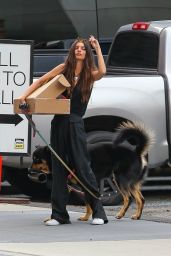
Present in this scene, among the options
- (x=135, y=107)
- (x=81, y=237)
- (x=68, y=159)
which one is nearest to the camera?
(x=81, y=237)

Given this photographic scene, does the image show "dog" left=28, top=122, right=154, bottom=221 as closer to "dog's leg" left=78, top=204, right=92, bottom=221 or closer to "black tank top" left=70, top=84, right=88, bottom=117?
"dog's leg" left=78, top=204, right=92, bottom=221

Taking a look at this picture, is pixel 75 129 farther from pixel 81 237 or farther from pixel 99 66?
pixel 81 237

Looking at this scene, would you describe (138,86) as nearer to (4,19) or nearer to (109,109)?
(109,109)

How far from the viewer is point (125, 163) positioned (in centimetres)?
1116

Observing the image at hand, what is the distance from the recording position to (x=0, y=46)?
1245 centimetres

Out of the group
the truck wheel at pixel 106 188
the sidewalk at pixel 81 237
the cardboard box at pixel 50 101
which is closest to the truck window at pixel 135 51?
the truck wheel at pixel 106 188

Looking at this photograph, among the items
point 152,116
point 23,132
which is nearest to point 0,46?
point 23,132

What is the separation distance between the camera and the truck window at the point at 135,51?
13.8 meters

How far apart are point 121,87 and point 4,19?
1657 cm

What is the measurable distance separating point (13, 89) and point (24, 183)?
207 cm

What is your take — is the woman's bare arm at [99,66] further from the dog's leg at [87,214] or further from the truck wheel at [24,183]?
the truck wheel at [24,183]

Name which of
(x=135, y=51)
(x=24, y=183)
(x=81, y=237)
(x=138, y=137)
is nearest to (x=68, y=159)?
(x=138, y=137)

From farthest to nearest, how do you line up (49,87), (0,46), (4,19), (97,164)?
(4,19), (0,46), (97,164), (49,87)

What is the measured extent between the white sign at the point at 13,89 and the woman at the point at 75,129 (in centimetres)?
181
